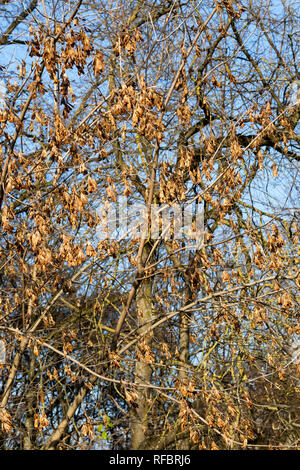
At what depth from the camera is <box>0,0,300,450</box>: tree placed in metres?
4.91

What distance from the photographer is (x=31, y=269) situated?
21.5ft

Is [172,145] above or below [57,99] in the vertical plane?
above

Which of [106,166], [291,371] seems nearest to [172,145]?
[106,166]

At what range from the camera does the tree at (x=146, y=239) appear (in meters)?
4.91

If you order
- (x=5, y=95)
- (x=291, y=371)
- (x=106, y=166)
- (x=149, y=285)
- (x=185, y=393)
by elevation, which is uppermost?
(x=106, y=166)

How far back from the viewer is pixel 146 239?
6324mm

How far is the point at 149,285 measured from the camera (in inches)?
321

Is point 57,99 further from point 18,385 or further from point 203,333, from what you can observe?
point 18,385
